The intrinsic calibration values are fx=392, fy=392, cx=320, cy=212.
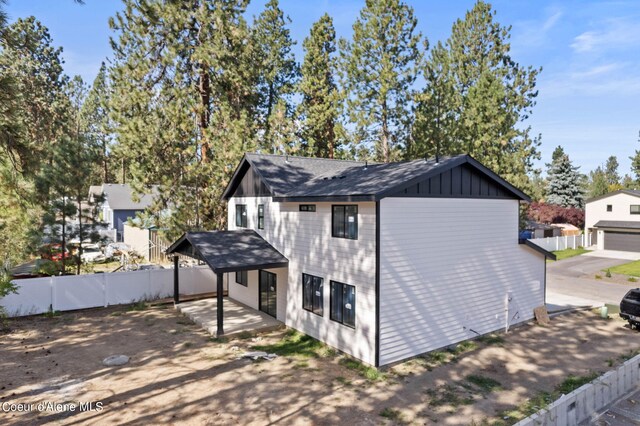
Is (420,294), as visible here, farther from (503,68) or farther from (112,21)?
(503,68)

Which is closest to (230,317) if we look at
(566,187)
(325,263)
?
(325,263)

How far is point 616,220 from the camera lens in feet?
123

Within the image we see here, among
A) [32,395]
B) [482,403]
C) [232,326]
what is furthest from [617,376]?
[32,395]

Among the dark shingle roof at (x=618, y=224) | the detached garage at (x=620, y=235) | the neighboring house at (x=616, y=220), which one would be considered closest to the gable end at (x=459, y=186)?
the dark shingle roof at (x=618, y=224)

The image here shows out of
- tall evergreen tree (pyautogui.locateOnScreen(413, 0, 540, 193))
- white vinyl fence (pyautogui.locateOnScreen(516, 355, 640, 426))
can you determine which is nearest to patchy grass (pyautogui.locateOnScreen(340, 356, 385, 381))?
white vinyl fence (pyautogui.locateOnScreen(516, 355, 640, 426))

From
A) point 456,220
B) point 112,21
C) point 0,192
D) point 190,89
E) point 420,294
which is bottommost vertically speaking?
point 420,294

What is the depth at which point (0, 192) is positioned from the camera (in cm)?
1598

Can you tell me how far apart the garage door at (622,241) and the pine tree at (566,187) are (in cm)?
1394

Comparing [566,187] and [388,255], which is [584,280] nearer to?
[388,255]

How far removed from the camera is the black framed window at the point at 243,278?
61.0ft

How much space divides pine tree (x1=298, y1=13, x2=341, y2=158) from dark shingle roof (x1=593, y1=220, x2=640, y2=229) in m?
26.4

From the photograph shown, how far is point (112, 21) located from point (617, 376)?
27.3m

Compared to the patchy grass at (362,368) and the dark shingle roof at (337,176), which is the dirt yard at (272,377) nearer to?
the patchy grass at (362,368)

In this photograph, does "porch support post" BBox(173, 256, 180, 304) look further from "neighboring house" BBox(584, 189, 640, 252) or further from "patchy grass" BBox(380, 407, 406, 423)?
"neighboring house" BBox(584, 189, 640, 252)
